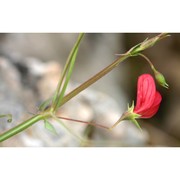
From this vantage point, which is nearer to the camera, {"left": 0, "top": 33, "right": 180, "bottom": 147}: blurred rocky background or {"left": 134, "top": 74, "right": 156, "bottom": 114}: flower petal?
{"left": 134, "top": 74, "right": 156, "bottom": 114}: flower petal

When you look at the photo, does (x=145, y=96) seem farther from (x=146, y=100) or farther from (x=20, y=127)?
(x=20, y=127)

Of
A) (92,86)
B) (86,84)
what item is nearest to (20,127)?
(86,84)

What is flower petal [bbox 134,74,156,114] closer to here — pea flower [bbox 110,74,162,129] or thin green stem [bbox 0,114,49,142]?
Result: pea flower [bbox 110,74,162,129]

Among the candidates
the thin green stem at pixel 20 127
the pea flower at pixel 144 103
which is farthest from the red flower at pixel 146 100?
the thin green stem at pixel 20 127

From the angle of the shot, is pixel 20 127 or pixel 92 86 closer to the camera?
pixel 20 127

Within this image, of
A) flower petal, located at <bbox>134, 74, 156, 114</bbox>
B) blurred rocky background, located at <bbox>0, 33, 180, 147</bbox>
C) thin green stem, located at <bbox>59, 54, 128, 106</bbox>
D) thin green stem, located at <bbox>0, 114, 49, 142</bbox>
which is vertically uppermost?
blurred rocky background, located at <bbox>0, 33, 180, 147</bbox>

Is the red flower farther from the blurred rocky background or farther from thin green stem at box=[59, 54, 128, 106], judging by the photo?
the blurred rocky background

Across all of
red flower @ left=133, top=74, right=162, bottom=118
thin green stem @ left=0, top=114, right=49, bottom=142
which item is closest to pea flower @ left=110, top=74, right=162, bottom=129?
red flower @ left=133, top=74, right=162, bottom=118

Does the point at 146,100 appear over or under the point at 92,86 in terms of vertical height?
under

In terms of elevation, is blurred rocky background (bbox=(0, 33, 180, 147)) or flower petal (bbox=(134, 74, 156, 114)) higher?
blurred rocky background (bbox=(0, 33, 180, 147))
